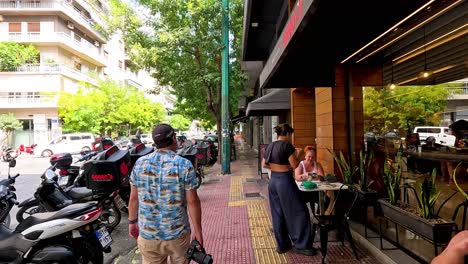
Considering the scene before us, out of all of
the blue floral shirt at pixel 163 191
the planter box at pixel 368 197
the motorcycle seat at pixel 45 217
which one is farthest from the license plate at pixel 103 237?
the planter box at pixel 368 197

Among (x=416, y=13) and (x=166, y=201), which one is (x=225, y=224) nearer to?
(x=166, y=201)

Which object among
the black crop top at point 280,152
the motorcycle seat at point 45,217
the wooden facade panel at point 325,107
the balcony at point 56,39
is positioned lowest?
the motorcycle seat at point 45,217

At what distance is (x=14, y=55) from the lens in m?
34.2

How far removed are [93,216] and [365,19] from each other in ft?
12.3

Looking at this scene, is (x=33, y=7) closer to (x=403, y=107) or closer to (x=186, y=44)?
(x=186, y=44)

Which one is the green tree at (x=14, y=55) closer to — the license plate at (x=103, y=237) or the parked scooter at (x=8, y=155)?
the parked scooter at (x=8, y=155)

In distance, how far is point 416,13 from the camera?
409cm

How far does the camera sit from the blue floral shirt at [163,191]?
9.32 ft

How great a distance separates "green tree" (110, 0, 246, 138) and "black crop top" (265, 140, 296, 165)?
1085cm

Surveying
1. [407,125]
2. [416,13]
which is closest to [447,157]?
[407,125]

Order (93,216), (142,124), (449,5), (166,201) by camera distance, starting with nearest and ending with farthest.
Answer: (166,201)
(449,5)
(93,216)
(142,124)

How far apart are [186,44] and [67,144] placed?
613 inches

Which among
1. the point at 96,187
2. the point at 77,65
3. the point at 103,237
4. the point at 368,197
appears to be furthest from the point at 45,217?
the point at 77,65

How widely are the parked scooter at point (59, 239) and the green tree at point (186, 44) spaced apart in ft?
37.9
